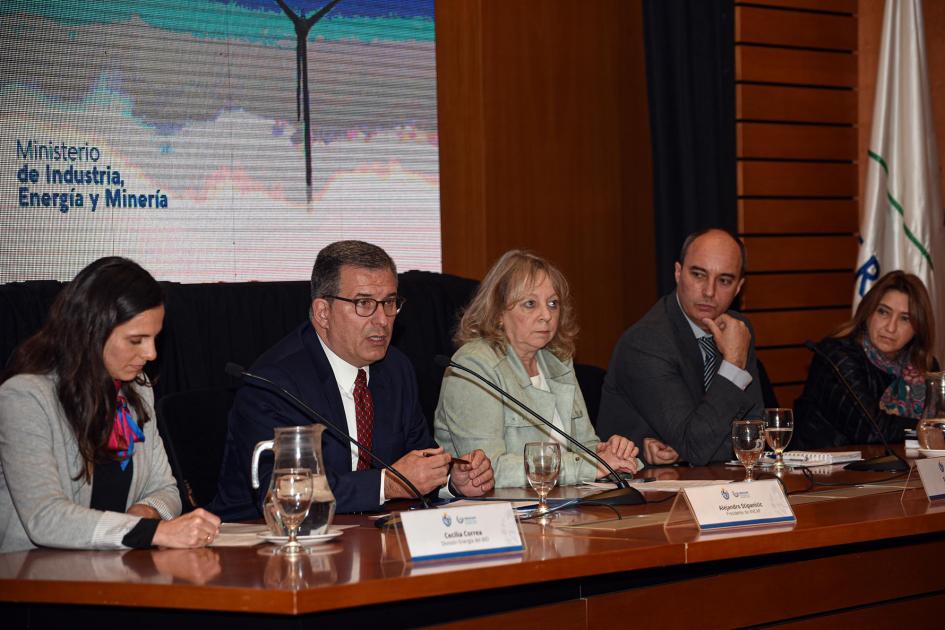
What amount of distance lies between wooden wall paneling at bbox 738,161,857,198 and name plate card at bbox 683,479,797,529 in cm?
328

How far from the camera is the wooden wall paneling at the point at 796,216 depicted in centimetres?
538

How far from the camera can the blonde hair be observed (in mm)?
3314

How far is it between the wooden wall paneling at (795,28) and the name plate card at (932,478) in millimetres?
3155

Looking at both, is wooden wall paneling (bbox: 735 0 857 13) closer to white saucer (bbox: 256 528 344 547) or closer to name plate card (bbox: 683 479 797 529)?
name plate card (bbox: 683 479 797 529)

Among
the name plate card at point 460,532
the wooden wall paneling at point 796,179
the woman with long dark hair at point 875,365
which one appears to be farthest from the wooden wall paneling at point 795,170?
the name plate card at point 460,532

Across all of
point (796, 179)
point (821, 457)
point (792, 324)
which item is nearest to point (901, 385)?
point (821, 457)

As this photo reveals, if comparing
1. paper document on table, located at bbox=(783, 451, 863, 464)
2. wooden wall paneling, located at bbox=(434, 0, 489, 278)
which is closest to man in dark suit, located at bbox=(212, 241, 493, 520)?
paper document on table, located at bbox=(783, 451, 863, 464)

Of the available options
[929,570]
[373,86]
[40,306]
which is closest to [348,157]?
[373,86]

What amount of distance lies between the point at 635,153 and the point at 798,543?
11.8 feet

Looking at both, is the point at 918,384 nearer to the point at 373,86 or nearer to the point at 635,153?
the point at 635,153

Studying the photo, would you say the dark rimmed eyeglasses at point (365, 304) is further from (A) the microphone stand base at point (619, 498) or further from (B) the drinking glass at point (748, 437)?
(B) the drinking glass at point (748, 437)

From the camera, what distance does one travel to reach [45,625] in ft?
6.19

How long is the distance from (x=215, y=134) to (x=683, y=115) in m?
2.00

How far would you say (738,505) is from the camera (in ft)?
7.29
